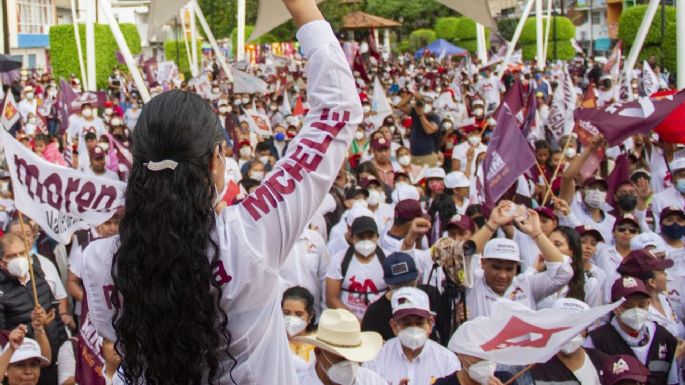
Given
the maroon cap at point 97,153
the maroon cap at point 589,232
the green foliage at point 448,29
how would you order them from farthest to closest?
the green foliage at point 448,29, the maroon cap at point 97,153, the maroon cap at point 589,232

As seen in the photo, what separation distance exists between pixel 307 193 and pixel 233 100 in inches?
795

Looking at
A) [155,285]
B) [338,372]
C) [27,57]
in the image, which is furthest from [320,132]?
[27,57]

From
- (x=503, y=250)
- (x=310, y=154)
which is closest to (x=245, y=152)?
(x=503, y=250)

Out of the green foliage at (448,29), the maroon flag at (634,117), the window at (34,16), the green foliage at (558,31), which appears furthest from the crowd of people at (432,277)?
the window at (34,16)

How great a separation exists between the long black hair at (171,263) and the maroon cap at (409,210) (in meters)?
5.63

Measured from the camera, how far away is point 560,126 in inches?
552

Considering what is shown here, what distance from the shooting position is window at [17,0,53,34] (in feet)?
224

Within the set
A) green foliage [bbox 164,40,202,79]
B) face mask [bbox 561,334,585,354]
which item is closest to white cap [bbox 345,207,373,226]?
face mask [bbox 561,334,585,354]

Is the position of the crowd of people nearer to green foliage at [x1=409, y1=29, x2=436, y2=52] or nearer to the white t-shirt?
the white t-shirt

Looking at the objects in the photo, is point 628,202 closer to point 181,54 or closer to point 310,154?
point 310,154

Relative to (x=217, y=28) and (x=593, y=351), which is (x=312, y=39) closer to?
(x=593, y=351)

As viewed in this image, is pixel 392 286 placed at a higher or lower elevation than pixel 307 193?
lower

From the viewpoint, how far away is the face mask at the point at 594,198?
9.09 m

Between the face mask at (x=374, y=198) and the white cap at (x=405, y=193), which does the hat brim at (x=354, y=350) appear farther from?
the face mask at (x=374, y=198)
